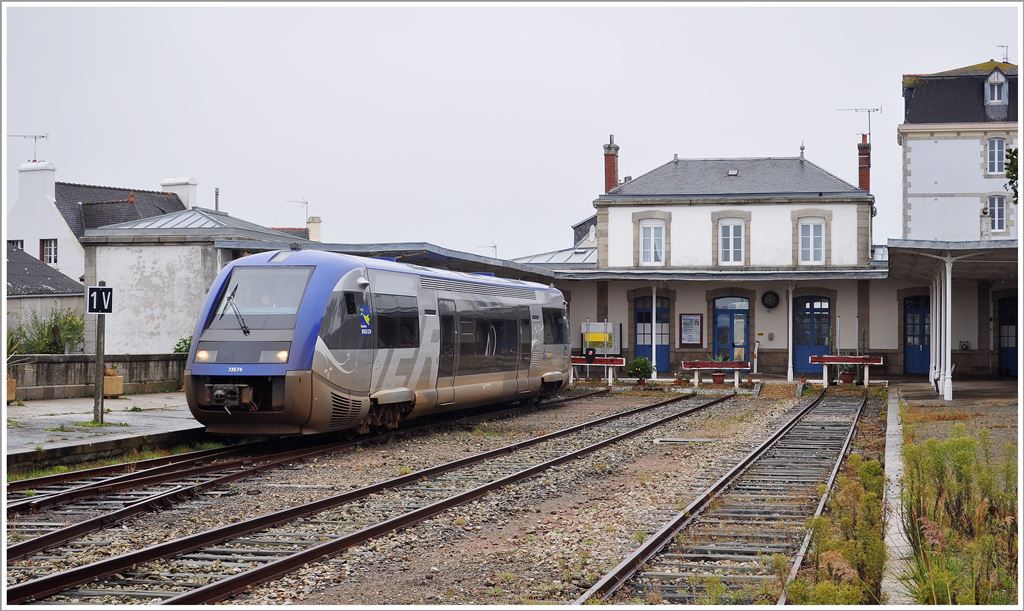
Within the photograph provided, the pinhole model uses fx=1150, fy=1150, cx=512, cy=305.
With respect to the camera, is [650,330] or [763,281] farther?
[650,330]

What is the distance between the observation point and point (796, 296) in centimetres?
3459

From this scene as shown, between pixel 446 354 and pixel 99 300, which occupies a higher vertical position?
pixel 99 300

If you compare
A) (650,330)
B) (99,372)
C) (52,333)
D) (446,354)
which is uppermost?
(650,330)

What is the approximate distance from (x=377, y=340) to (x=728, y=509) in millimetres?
6259

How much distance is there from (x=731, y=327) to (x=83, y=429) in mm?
23898

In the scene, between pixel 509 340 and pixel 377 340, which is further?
pixel 509 340

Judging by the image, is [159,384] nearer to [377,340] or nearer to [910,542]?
[377,340]

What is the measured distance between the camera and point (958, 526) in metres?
8.27

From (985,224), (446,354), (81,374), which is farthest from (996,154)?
(81,374)

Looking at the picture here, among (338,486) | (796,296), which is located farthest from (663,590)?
(796,296)

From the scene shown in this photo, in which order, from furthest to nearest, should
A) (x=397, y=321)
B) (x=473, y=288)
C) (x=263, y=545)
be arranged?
(x=473, y=288) → (x=397, y=321) → (x=263, y=545)

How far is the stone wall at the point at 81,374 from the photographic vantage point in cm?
1855

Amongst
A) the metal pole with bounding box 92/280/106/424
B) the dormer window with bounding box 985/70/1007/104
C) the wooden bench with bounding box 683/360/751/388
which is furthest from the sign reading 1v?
the dormer window with bounding box 985/70/1007/104

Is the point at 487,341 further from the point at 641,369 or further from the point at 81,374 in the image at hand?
the point at 641,369
